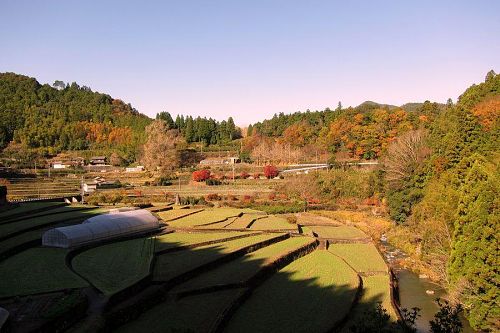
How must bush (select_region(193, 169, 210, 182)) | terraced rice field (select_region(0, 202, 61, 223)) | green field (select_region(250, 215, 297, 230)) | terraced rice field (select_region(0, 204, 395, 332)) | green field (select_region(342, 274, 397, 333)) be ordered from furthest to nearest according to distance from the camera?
bush (select_region(193, 169, 210, 182)), green field (select_region(250, 215, 297, 230)), terraced rice field (select_region(0, 202, 61, 223)), green field (select_region(342, 274, 397, 333)), terraced rice field (select_region(0, 204, 395, 332))

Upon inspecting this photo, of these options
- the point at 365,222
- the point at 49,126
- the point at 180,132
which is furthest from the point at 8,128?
the point at 365,222

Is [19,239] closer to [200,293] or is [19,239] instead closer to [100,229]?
[100,229]

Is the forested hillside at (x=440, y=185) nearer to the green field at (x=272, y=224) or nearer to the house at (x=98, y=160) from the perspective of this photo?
the green field at (x=272, y=224)

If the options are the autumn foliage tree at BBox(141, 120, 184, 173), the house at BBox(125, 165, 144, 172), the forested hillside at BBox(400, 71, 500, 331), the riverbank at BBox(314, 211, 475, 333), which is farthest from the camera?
the house at BBox(125, 165, 144, 172)

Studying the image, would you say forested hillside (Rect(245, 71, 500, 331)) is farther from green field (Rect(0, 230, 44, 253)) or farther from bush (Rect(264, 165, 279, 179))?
green field (Rect(0, 230, 44, 253))

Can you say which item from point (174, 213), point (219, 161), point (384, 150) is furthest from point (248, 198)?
point (219, 161)

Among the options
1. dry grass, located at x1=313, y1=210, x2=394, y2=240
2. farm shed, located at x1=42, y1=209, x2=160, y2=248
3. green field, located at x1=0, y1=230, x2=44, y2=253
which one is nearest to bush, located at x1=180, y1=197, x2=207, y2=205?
dry grass, located at x1=313, y1=210, x2=394, y2=240

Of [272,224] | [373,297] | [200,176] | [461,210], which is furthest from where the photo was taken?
[200,176]

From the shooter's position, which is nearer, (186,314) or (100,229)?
(186,314)
